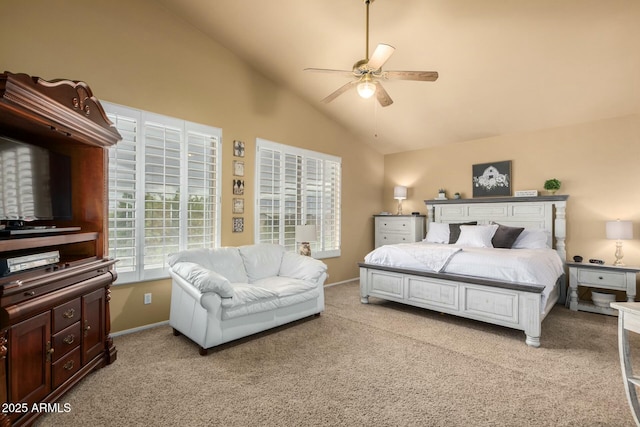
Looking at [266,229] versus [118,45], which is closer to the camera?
[118,45]

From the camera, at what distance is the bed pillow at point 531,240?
445 centimetres

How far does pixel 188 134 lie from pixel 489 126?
179 inches

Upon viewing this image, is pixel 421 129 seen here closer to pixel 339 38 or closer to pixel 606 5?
pixel 339 38

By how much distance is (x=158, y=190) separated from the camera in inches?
141

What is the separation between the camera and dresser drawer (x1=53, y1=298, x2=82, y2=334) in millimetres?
2088

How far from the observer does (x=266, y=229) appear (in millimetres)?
4688

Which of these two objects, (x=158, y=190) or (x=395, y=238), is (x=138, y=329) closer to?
(x=158, y=190)

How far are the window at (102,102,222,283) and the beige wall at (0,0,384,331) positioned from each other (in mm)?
147

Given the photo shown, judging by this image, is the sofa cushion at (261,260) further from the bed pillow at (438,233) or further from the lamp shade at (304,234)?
the bed pillow at (438,233)

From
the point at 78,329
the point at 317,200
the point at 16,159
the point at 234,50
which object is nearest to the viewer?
the point at 16,159

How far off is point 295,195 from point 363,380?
322cm

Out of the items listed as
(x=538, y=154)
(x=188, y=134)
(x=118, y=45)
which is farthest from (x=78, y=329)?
(x=538, y=154)

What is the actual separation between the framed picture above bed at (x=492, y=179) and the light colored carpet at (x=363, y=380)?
242cm

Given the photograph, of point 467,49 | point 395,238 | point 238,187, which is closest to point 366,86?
point 467,49
